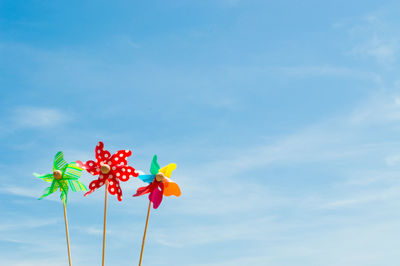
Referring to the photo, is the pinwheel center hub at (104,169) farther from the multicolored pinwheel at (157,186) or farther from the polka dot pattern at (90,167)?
the multicolored pinwheel at (157,186)

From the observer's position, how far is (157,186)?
912 cm

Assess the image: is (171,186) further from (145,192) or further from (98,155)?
(98,155)

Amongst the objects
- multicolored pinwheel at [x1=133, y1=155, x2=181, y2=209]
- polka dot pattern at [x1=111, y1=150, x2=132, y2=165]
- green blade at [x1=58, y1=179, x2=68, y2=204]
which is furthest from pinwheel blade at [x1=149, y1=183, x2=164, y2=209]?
green blade at [x1=58, y1=179, x2=68, y2=204]

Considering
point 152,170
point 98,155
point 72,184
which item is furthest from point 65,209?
point 152,170

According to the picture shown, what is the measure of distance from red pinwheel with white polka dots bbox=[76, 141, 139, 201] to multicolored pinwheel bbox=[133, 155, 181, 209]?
29cm

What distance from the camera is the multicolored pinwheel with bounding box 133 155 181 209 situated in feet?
29.8

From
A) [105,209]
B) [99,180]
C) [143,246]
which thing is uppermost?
[99,180]

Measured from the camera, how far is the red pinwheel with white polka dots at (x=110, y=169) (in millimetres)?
9141

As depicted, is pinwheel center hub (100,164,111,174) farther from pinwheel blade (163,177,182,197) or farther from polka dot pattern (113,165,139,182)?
pinwheel blade (163,177,182,197)

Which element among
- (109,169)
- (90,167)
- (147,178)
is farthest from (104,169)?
(147,178)

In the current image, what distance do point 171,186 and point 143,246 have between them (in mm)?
1162

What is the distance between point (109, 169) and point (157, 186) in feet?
3.04

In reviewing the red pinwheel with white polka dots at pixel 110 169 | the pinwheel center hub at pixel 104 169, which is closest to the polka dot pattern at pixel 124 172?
the red pinwheel with white polka dots at pixel 110 169

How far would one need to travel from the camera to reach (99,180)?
9.16 metres
